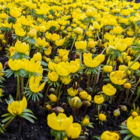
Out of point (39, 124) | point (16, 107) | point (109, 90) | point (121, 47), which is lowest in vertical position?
point (39, 124)

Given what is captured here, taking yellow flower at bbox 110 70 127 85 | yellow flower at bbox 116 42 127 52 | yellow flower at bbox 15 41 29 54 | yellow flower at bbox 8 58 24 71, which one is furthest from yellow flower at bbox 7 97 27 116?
yellow flower at bbox 116 42 127 52

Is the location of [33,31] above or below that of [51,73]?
above

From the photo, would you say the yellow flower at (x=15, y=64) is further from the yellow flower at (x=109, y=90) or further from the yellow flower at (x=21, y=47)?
the yellow flower at (x=109, y=90)

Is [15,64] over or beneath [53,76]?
over

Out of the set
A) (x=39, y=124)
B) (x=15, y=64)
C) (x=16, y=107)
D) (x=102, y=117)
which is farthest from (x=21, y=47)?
(x=102, y=117)

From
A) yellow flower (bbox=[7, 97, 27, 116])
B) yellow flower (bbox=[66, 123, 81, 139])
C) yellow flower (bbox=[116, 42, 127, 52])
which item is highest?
yellow flower (bbox=[116, 42, 127, 52])

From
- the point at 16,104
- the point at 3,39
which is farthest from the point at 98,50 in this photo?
the point at 16,104

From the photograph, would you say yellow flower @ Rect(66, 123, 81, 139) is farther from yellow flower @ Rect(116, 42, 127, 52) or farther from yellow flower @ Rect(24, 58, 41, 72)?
yellow flower @ Rect(116, 42, 127, 52)

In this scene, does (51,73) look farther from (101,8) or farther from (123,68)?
(101,8)

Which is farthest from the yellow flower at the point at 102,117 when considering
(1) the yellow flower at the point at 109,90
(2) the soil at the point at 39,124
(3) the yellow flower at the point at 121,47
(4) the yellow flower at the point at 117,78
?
(3) the yellow flower at the point at 121,47

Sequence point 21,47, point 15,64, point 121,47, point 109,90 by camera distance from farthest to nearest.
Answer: point 121,47, point 109,90, point 21,47, point 15,64

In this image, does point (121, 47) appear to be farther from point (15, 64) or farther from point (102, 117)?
point (15, 64)
